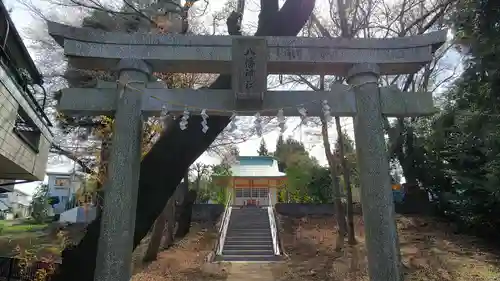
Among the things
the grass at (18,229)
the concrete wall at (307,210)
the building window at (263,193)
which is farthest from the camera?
the building window at (263,193)

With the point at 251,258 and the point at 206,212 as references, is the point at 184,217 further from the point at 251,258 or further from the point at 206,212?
the point at 251,258

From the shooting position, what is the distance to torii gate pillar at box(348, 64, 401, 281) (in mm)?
4867

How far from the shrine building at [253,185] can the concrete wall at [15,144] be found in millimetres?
24033

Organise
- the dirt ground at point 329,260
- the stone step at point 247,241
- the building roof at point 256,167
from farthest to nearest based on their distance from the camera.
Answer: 1. the building roof at point 256,167
2. the stone step at point 247,241
3. the dirt ground at point 329,260

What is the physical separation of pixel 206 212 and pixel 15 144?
16.4 metres

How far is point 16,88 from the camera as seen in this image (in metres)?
6.60

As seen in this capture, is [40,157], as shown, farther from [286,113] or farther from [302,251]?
[302,251]

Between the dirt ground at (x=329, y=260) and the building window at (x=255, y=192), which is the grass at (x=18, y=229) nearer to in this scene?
the dirt ground at (x=329, y=260)

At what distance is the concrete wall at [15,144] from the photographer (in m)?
6.09

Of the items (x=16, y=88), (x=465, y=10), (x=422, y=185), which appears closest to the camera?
(x=16, y=88)

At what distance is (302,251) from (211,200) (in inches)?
741

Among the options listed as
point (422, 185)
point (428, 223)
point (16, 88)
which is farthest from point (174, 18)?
point (422, 185)

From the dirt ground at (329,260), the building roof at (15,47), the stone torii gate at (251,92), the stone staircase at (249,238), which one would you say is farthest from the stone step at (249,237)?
the stone torii gate at (251,92)

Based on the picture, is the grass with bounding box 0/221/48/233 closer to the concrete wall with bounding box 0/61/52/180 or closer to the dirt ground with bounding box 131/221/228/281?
the dirt ground with bounding box 131/221/228/281
